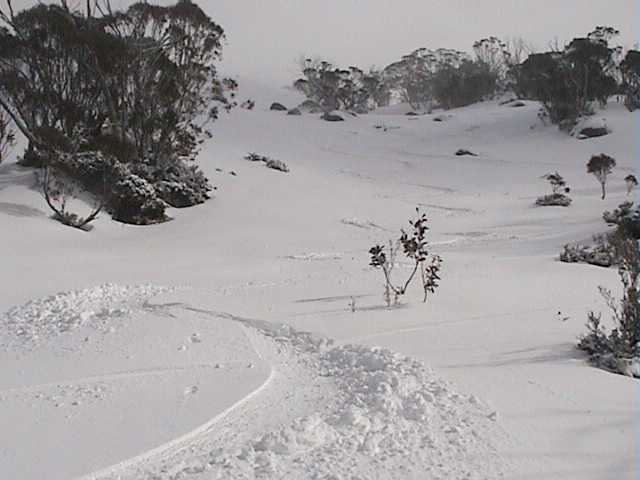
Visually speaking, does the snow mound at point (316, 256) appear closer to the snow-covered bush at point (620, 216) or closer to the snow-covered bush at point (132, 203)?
the snow-covered bush at point (132, 203)

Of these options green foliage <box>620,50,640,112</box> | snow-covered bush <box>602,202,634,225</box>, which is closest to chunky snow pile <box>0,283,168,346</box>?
snow-covered bush <box>602,202,634,225</box>

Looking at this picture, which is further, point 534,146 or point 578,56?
point 578,56

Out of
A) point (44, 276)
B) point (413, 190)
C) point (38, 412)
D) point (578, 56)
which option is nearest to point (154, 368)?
point (38, 412)

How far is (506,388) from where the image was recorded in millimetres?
3510

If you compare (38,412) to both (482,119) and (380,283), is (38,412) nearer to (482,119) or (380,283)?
(380,283)

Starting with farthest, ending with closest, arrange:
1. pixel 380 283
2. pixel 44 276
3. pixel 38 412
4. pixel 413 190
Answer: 1. pixel 413 190
2. pixel 44 276
3. pixel 380 283
4. pixel 38 412

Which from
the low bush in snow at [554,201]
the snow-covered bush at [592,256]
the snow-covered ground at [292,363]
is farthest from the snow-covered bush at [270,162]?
the snow-covered bush at [592,256]

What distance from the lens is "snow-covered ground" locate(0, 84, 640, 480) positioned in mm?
2748

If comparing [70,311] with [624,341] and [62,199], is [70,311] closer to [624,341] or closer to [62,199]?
[624,341]

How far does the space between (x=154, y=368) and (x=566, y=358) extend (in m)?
3.08

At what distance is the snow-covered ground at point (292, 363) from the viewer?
108 inches

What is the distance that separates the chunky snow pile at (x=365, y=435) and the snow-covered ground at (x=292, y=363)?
1 cm

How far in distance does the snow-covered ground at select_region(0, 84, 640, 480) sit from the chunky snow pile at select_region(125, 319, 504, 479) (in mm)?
12

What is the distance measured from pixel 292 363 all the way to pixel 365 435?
1394 mm
